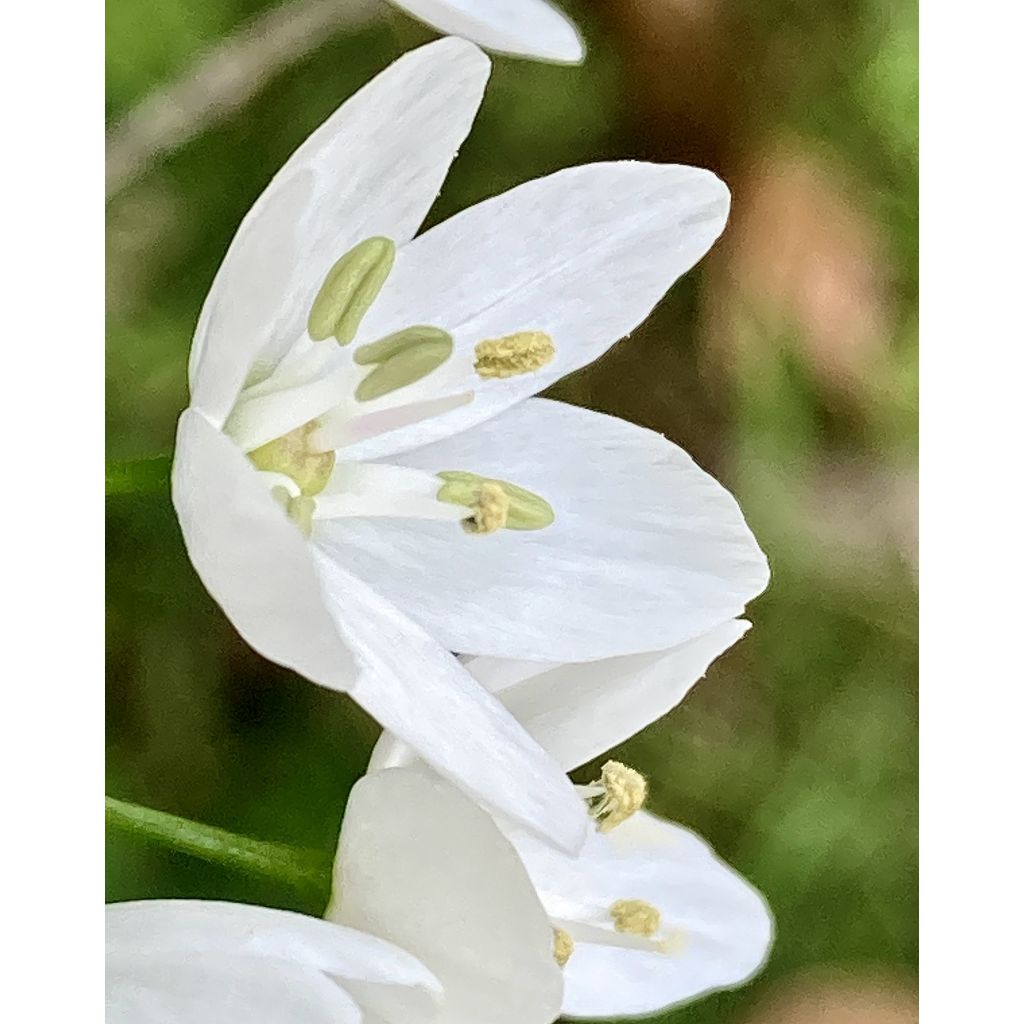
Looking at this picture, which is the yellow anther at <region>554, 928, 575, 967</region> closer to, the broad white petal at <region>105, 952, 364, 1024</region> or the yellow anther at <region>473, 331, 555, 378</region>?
the broad white petal at <region>105, 952, 364, 1024</region>

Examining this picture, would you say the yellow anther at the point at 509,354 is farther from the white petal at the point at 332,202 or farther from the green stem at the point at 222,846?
the green stem at the point at 222,846

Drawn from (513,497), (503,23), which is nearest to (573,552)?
(513,497)

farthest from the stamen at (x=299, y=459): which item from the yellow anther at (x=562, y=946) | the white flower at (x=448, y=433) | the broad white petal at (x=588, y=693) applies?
the yellow anther at (x=562, y=946)

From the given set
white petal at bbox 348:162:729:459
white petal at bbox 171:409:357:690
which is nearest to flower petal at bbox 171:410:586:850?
white petal at bbox 171:409:357:690

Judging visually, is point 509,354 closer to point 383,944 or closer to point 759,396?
point 759,396
